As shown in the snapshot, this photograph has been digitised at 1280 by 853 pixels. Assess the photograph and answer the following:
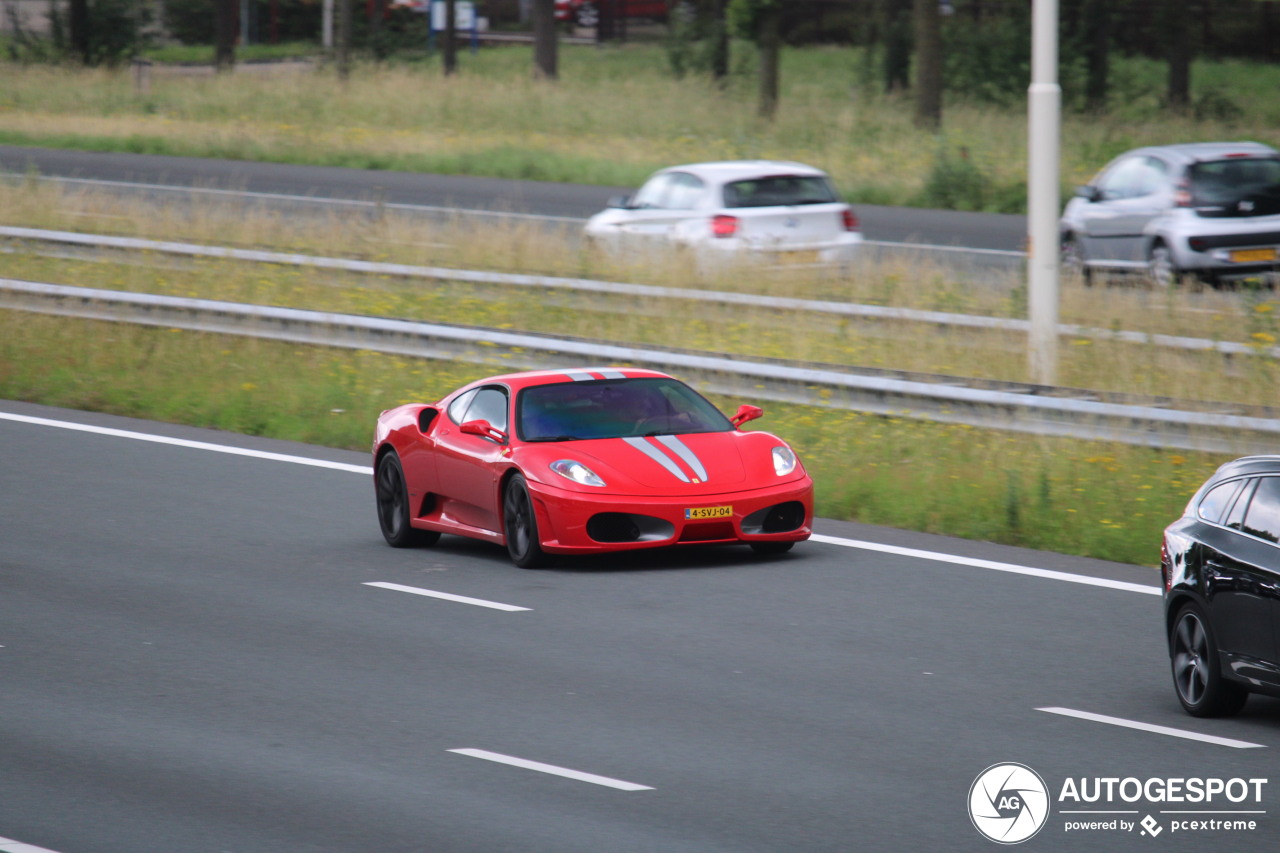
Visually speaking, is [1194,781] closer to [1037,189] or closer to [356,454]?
[1037,189]

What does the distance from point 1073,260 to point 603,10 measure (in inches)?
2501

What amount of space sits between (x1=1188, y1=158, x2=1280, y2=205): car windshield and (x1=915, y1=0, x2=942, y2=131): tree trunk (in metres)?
16.7

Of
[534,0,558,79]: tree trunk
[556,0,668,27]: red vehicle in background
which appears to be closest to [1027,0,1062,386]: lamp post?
[534,0,558,79]: tree trunk

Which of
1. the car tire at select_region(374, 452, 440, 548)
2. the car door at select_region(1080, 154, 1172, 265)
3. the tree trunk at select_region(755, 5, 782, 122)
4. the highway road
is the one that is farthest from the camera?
the tree trunk at select_region(755, 5, 782, 122)

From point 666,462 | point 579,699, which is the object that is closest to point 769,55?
point 666,462

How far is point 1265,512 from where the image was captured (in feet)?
26.1

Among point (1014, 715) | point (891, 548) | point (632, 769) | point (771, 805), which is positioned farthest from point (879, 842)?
point (891, 548)

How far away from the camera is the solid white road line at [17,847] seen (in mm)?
6289

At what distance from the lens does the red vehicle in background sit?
83.6 meters

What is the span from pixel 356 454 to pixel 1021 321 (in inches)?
217

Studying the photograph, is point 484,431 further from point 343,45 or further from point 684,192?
point 343,45

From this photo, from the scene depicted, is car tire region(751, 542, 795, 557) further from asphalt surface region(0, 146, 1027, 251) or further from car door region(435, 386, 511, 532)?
asphalt surface region(0, 146, 1027, 251)

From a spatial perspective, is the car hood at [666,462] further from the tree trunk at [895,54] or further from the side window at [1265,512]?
Result: the tree trunk at [895,54]

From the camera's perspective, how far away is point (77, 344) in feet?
65.4
